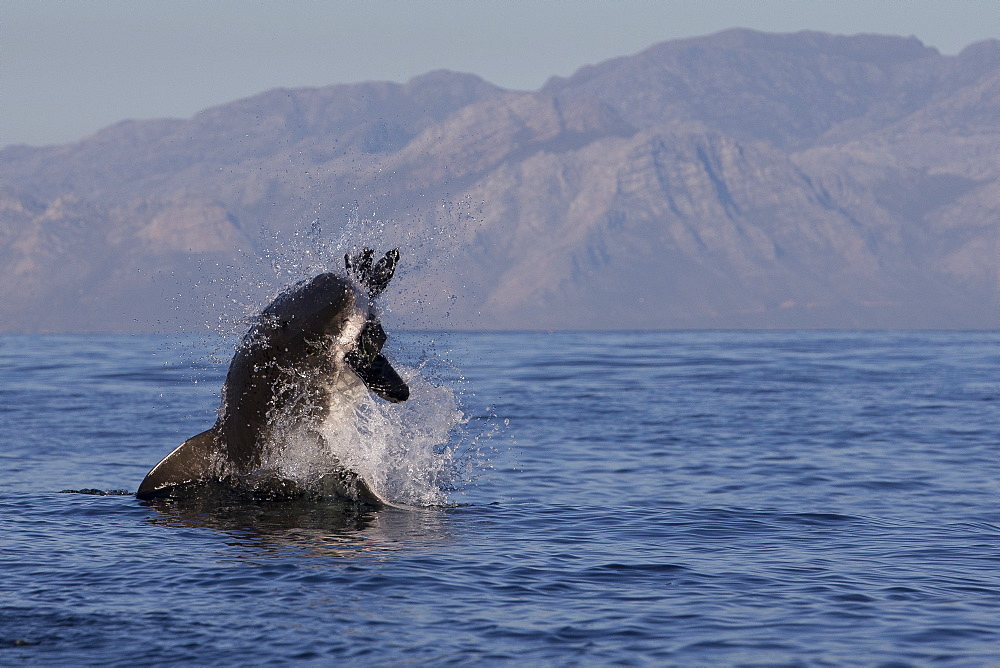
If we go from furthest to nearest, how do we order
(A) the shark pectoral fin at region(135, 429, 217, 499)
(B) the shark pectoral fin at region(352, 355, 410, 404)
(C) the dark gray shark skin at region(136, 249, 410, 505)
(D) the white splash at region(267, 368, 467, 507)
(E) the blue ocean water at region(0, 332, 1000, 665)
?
(A) the shark pectoral fin at region(135, 429, 217, 499) → (D) the white splash at region(267, 368, 467, 507) → (C) the dark gray shark skin at region(136, 249, 410, 505) → (B) the shark pectoral fin at region(352, 355, 410, 404) → (E) the blue ocean water at region(0, 332, 1000, 665)

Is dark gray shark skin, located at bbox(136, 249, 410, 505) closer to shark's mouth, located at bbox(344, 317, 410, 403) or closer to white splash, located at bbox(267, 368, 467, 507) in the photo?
shark's mouth, located at bbox(344, 317, 410, 403)

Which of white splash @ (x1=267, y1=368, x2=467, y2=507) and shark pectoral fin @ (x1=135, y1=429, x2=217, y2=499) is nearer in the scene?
white splash @ (x1=267, y1=368, x2=467, y2=507)

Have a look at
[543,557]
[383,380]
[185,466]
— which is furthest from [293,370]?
[543,557]

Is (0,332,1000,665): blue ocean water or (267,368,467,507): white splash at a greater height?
(267,368,467,507): white splash

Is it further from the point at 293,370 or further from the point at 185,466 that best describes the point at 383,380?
the point at 185,466

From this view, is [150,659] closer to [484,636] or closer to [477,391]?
[484,636]

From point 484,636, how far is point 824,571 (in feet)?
13.8

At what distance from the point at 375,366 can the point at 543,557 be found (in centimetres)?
322

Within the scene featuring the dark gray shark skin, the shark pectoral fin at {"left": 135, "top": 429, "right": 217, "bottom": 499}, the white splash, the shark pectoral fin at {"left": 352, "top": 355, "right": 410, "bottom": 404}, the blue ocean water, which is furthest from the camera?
the shark pectoral fin at {"left": 135, "top": 429, "right": 217, "bottom": 499}

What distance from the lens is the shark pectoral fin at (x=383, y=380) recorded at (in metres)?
14.2

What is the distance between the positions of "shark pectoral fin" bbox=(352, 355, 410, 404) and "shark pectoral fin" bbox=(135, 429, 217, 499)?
243 cm

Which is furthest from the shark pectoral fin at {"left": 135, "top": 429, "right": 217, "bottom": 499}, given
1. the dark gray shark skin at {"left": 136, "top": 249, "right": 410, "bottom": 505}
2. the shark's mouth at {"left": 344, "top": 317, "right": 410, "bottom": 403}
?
the shark's mouth at {"left": 344, "top": 317, "right": 410, "bottom": 403}

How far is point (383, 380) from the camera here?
1420 centimetres

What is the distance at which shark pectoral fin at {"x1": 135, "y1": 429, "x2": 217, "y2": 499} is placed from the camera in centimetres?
1537
